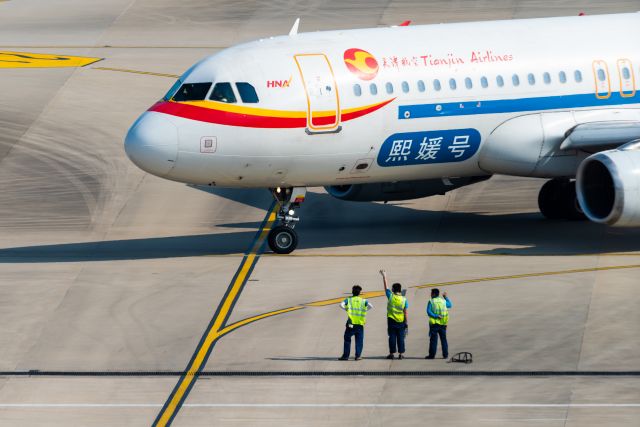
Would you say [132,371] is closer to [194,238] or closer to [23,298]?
[23,298]

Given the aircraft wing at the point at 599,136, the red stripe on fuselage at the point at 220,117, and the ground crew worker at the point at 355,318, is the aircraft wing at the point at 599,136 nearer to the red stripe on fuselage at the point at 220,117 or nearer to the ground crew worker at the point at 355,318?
the red stripe on fuselage at the point at 220,117

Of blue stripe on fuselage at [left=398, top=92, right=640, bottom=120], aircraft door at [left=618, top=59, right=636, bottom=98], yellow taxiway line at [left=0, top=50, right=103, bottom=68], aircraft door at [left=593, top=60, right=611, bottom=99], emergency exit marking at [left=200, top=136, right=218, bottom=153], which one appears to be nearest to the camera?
emergency exit marking at [left=200, top=136, right=218, bottom=153]

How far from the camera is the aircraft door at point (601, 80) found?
1602 inches

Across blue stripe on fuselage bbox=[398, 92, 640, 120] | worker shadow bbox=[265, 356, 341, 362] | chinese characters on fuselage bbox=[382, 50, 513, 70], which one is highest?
chinese characters on fuselage bbox=[382, 50, 513, 70]

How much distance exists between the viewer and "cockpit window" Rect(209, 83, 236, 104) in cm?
3831

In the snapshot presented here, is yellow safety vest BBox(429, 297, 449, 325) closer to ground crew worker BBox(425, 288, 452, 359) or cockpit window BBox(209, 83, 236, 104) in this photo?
ground crew worker BBox(425, 288, 452, 359)

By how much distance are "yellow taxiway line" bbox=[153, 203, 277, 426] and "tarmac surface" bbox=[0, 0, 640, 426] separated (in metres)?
0.07

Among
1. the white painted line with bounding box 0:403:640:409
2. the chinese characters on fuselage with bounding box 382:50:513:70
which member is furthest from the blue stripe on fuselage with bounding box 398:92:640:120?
the white painted line with bounding box 0:403:640:409

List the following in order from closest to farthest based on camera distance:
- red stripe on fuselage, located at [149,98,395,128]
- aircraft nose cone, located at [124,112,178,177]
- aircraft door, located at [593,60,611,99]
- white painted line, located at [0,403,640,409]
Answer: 1. white painted line, located at [0,403,640,409]
2. aircraft nose cone, located at [124,112,178,177]
3. red stripe on fuselage, located at [149,98,395,128]
4. aircraft door, located at [593,60,611,99]

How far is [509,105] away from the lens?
40.0m

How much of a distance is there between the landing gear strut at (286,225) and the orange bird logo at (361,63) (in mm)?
3302

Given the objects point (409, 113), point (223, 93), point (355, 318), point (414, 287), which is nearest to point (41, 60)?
point (223, 93)

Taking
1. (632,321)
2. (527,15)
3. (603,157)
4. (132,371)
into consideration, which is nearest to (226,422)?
(132,371)

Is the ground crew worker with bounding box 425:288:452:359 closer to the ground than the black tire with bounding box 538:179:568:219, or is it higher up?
closer to the ground
